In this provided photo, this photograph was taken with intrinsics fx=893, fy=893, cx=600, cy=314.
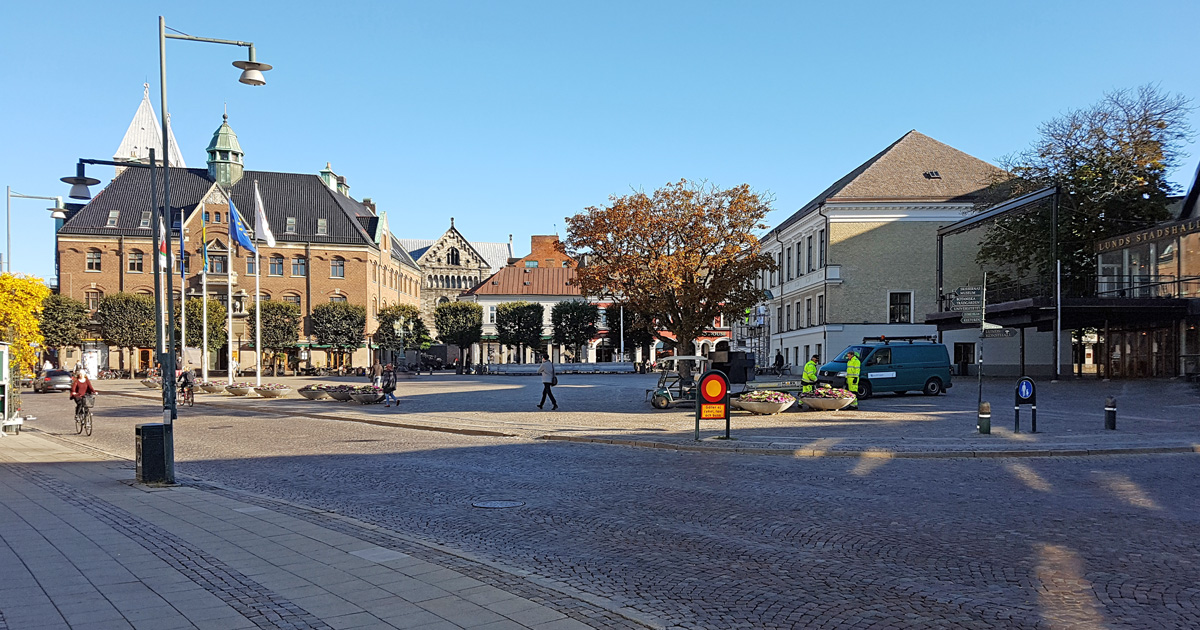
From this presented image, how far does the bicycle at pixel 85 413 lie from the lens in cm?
2170

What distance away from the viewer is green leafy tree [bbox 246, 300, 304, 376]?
81062 millimetres

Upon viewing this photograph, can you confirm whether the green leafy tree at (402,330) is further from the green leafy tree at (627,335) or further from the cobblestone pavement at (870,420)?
the cobblestone pavement at (870,420)

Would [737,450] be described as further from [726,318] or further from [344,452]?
[726,318]

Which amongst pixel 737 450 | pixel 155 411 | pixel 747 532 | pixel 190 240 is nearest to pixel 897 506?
pixel 747 532

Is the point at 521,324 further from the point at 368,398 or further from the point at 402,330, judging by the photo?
the point at 368,398

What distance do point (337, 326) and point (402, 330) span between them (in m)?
6.17

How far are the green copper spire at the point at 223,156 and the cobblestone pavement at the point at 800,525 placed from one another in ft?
269

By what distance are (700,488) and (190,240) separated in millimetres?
84382

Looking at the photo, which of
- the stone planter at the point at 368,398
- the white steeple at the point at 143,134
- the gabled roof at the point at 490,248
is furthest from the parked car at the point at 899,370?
the gabled roof at the point at 490,248

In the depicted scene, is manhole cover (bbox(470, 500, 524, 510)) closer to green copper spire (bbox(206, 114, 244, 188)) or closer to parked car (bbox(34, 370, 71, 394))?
parked car (bbox(34, 370, 71, 394))

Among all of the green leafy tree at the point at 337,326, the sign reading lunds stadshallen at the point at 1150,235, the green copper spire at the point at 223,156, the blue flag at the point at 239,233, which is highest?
the green copper spire at the point at 223,156

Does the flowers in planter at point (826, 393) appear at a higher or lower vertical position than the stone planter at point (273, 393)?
higher

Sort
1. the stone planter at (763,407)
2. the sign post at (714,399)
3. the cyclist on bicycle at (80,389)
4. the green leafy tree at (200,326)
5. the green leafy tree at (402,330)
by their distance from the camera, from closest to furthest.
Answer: the sign post at (714,399)
the cyclist on bicycle at (80,389)
the stone planter at (763,407)
the green leafy tree at (200,326)
the green leafy tree at (402,330)

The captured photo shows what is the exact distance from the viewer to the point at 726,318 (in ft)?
113
